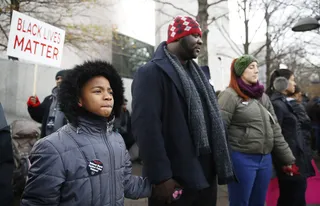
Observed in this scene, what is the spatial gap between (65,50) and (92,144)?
330 inches

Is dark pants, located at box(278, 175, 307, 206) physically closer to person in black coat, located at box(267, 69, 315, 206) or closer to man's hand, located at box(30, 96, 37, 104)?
person in black coat, located at box(267, 69, 315, 206)

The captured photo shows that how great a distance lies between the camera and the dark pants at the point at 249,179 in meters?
3.08

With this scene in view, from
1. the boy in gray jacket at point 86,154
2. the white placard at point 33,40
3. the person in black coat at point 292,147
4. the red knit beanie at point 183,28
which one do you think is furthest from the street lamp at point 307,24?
the boy in gray jacket at point 86,154

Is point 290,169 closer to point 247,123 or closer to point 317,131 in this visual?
point 247,123

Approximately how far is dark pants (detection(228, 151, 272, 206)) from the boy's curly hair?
5.61 feet

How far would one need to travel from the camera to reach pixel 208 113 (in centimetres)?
244

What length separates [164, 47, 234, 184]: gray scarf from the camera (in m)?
2.22

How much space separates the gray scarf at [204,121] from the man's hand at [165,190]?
1.02 feet

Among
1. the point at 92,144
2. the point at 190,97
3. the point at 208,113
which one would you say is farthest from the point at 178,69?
the point at 92,144

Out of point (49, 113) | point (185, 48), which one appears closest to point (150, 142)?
point (185, 48)

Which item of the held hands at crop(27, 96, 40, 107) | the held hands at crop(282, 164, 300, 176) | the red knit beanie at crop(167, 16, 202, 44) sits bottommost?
the held hands at crop(282, 164, 300, 176)

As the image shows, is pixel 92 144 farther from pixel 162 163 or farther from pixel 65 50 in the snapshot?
pixel 65 50

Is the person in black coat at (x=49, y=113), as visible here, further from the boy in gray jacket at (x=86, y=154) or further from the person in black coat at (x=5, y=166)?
the boy in gray jacket at (x=86, y=154)

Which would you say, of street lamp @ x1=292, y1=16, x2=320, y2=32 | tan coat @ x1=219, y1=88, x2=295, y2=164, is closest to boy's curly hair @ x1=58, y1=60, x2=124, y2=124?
tan coat @ x1=219, y1=88, x2=295, y2=164
